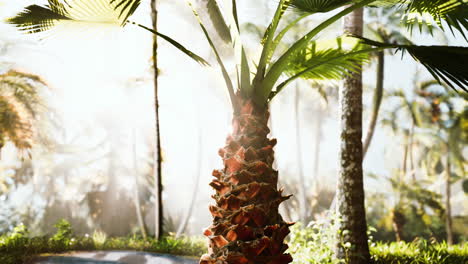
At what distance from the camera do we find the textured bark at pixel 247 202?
2.45 m

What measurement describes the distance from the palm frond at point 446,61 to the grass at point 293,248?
3.27m

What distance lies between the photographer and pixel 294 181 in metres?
25.4

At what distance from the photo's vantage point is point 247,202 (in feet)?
8.23

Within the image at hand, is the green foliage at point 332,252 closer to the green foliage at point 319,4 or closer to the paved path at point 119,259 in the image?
the paved path at point 119,259

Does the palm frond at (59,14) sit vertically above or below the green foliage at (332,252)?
above

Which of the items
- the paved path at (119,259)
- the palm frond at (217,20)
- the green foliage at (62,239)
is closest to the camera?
the palm frond at (217,20)

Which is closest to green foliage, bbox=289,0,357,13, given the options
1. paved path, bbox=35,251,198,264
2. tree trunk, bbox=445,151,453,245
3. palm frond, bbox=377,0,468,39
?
palm frond, bbox=377,0,468,39

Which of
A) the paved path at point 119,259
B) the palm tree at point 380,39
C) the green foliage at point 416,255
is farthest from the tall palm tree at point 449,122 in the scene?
the paved path at point 119,259

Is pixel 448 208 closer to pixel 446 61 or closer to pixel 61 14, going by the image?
pixel 446 61

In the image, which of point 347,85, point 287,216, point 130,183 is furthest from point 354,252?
point 130,183

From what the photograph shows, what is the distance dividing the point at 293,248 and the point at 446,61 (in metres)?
3.89

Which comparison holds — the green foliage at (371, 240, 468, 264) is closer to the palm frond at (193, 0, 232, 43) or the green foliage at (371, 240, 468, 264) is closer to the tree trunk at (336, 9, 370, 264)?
the tree trunk at (336, 9, 370, 264)

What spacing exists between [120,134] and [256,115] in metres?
19.2

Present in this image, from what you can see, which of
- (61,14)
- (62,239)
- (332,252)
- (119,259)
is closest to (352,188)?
(332,252)
